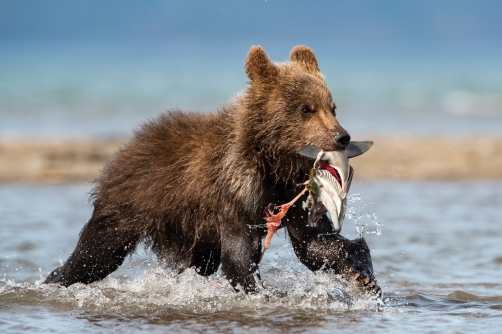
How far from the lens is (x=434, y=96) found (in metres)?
40.4

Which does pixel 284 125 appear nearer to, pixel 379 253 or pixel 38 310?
pixel 38 310

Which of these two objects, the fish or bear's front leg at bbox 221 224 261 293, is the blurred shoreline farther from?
the fish

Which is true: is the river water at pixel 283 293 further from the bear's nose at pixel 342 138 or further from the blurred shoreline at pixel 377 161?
the blurred shoreline at pixel 377 161

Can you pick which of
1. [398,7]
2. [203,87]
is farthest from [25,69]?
[398,7]

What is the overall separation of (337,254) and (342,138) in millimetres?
1024

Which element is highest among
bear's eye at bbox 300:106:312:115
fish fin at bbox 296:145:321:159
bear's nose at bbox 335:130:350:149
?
bear's eye at bbox 300:106:312:115

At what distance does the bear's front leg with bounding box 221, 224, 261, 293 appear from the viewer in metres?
6.73

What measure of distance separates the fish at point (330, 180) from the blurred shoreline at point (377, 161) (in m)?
8.20

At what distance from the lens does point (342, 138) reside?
21.3ft

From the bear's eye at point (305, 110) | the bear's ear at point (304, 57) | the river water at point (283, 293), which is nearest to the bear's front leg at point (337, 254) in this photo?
the river water at point (283, 293)

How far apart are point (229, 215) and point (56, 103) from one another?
29.3 m

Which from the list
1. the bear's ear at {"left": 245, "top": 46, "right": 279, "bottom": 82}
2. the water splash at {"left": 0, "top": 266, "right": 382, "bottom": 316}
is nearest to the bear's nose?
the bear's ear at {"left": 245, "top": 46, "right": 279, "bottom": 82}

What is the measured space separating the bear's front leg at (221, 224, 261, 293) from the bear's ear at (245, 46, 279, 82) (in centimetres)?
114

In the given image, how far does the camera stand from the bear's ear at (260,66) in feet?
22.6
